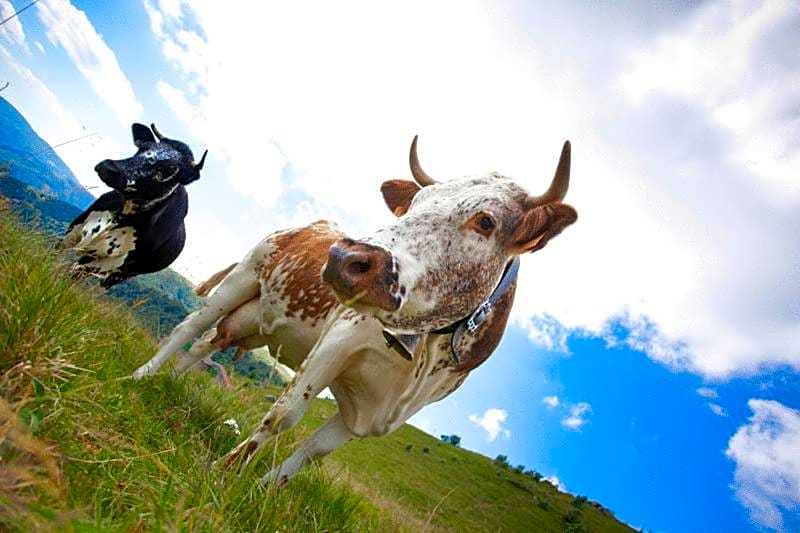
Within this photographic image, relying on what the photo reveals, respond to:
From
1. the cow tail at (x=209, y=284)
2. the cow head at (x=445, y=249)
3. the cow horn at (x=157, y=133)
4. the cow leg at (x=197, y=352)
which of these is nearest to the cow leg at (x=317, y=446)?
the cow head at (x=445, y=249)

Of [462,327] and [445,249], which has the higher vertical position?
[445,249]

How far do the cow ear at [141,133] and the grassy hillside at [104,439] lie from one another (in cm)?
205

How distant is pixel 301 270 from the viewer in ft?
16.3

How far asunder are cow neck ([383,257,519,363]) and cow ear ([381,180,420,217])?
1.17m

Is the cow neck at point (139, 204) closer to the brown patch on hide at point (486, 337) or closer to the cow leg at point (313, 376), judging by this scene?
the cow leg at point (313, 376)

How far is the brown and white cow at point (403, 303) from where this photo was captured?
97.3 inches

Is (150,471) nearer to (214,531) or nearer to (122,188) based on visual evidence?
(214,531)

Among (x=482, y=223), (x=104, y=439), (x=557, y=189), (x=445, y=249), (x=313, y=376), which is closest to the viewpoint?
(x=104, y=439)

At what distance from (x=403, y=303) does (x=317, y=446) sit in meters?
1.74

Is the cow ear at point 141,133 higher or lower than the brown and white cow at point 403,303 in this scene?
higher

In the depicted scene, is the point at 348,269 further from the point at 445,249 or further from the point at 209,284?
the point at 209,284

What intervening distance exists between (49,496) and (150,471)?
2.57 feet

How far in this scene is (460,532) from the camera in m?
20.6

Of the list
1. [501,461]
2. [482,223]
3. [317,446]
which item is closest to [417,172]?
[482,223]
